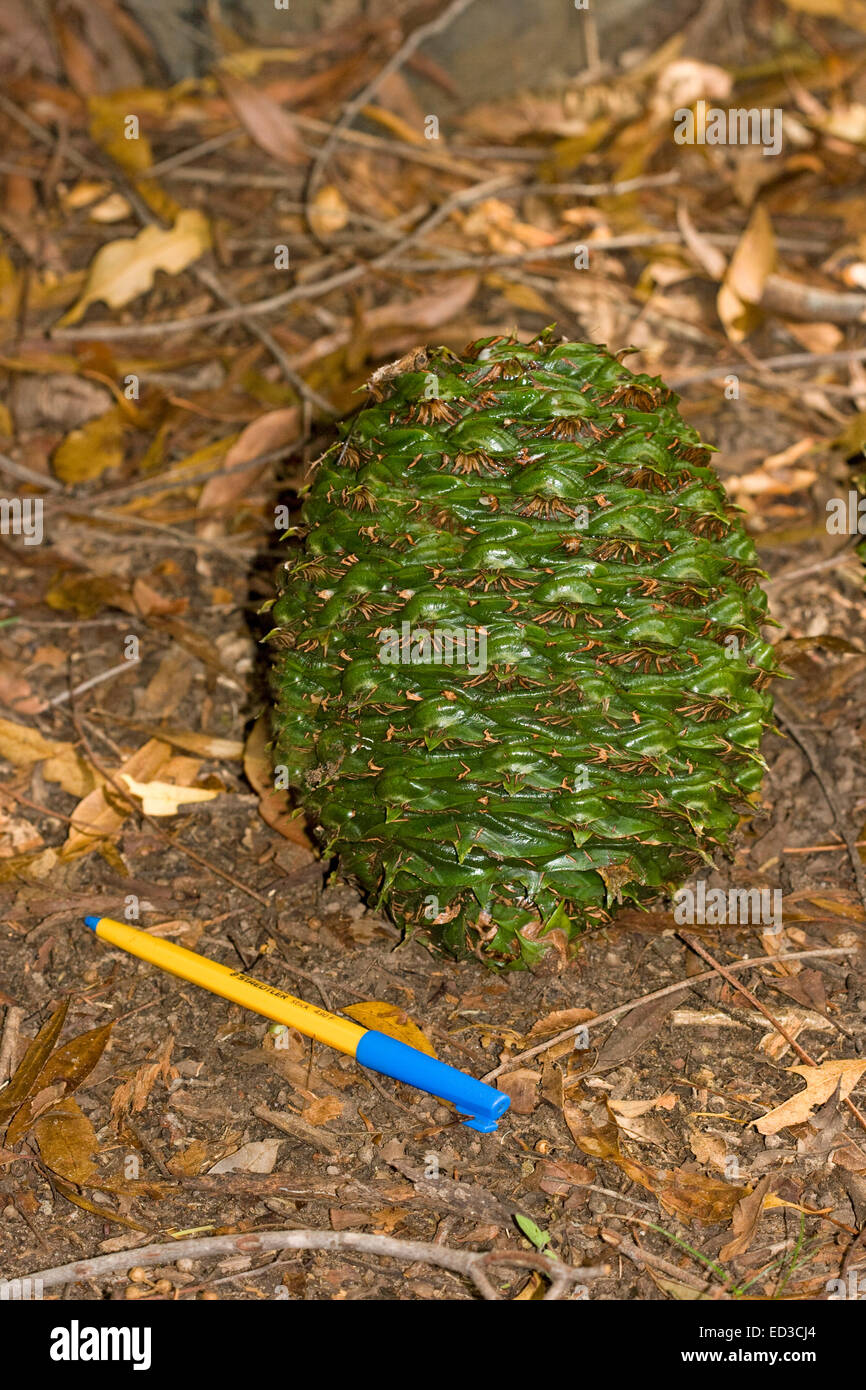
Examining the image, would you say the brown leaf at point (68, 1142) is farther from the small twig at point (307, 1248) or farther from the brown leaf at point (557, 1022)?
the brown leaf at point (557, 1022)

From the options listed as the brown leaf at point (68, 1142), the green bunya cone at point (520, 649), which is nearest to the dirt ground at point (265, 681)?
the brown leaf at point (68, 1142)

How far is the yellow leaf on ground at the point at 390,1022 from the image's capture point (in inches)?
110

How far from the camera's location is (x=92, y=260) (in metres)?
5.37

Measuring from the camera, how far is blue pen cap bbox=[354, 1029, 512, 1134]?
2.57m

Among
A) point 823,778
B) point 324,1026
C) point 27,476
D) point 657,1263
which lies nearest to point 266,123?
point 27,476

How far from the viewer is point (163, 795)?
346cm

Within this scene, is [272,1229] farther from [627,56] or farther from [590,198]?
[627,56]

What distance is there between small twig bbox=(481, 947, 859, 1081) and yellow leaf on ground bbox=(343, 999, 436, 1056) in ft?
0.53

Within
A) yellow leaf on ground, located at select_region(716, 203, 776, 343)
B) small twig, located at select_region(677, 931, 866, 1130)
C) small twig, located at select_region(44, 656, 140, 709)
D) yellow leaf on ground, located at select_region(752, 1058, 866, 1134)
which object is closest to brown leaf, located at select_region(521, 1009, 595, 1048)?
small twig, located at select_region(677, 931, 866, 1130)

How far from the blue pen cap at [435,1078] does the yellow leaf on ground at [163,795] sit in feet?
3.29

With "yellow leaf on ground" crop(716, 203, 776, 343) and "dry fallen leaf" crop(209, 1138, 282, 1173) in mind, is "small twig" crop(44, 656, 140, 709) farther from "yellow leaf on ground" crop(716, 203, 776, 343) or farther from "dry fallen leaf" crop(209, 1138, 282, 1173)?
"yellow leaf on ground" crop(716, 203, 776, 343)

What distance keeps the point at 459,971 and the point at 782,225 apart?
401 centimetres

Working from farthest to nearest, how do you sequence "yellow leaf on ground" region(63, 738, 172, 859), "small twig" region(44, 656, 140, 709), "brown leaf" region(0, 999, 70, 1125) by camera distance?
"small twig" region(44, 656, 140, 709) < "yellow leaf on ground" region(63, 738, 172, 859) < "brown leaf" region(0, 999, 70, 1125)

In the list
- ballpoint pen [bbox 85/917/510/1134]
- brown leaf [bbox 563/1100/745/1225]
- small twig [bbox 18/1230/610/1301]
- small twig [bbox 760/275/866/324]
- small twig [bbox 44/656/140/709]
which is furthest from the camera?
small twig [bbox 760/275/866/324]
